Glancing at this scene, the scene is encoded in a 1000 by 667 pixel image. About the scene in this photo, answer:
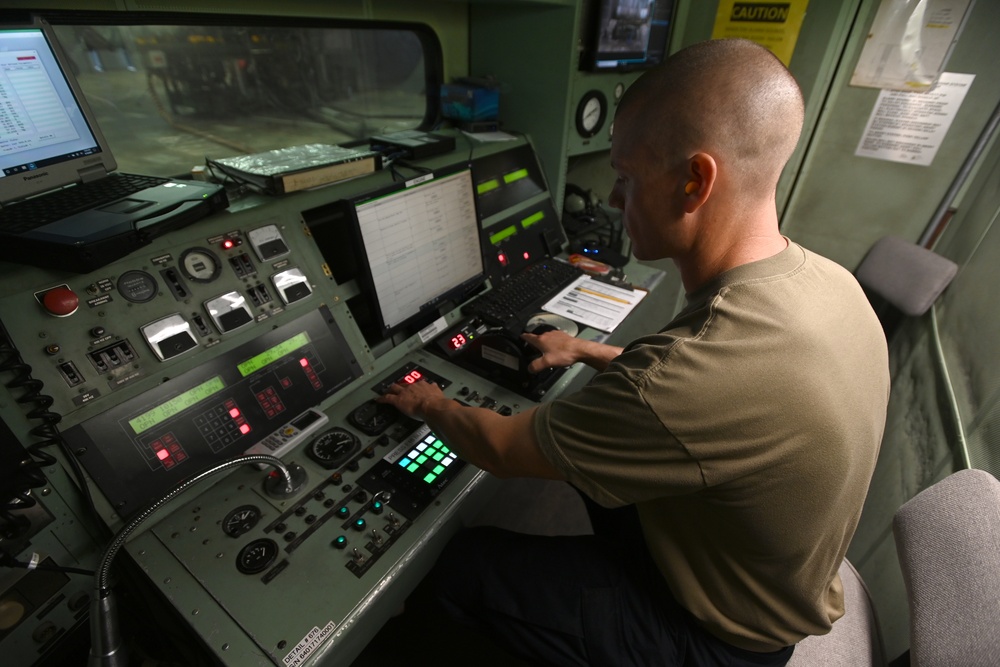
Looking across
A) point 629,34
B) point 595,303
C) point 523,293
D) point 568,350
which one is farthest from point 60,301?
point 629,34

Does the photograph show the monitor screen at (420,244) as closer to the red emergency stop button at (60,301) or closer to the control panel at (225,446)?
the control panel at (225,446)

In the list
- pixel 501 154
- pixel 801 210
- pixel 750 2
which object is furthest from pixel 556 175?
pixel 801 210

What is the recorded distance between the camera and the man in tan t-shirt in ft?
A: 2.40

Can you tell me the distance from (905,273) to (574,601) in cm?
207

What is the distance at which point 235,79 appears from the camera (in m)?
1.58

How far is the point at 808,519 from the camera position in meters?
0.79

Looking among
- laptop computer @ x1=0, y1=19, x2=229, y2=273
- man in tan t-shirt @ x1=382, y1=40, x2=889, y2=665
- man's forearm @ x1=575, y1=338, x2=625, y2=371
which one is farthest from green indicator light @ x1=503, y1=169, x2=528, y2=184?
laptop computer @ x1=0, y1=19, x2=229, y2=273

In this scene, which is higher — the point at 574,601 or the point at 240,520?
the point at 240,520

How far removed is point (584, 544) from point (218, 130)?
5.59 ft

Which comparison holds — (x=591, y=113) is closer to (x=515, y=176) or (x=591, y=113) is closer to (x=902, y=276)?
(x=515, y=176)

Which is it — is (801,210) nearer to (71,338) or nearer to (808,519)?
(808,519)

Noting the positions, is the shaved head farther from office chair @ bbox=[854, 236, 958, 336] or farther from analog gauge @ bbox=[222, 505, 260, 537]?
office chair @ bbox=[854, 236, 958, 336]

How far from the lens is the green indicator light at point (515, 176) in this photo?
6.47 ft

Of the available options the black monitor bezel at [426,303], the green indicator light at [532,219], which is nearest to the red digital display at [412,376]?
the black monitor bezel at [426,303]
